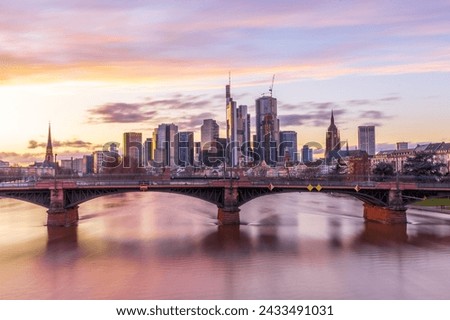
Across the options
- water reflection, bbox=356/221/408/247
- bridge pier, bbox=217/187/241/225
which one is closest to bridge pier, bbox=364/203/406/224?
water reflection, bbox=356/221/408/247

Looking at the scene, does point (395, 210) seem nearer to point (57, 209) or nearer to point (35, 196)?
point (57, 209)

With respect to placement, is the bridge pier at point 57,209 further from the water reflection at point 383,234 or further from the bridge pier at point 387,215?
the bridge pier at point 387,215

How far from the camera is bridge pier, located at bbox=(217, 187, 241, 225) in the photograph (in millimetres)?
41312

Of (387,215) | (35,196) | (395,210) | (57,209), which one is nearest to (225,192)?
(387,215)

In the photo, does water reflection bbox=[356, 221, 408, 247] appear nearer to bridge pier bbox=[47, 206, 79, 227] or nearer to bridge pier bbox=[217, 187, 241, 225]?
bridge pier bbox=[217, 187, 241, 225]

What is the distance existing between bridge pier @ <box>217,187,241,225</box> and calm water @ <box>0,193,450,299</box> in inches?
50.7

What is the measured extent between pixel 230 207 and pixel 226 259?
1411cm

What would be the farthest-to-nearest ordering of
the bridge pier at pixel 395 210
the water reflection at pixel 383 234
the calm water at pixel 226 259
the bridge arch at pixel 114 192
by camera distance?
Answer: 1. the bridge arch at pixel 114 192
2. the bridge pier at pixel 395 210
3. the water reflection at pixel 383 234
4. the calm water at pixel 226 259

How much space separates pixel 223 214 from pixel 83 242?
41.4ft

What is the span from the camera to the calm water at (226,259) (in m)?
21.4

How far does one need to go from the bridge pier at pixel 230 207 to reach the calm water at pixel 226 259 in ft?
4.23

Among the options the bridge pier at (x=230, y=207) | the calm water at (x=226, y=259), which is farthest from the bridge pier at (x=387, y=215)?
the bridge pier at (x=230, y=207)

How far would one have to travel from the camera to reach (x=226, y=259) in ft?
90.4

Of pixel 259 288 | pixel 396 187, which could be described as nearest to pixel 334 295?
pixel 259 288
